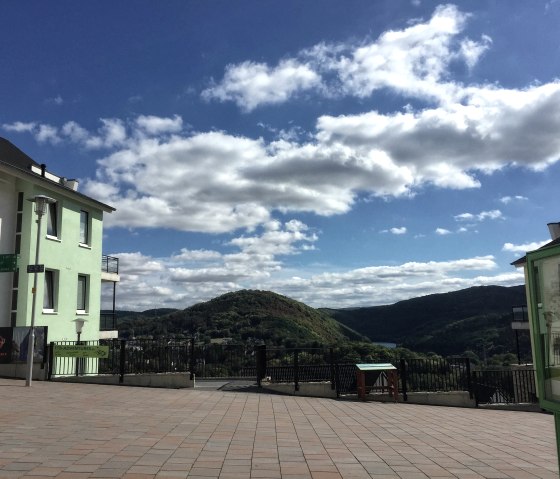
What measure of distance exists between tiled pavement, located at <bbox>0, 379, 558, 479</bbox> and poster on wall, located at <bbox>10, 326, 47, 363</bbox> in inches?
111

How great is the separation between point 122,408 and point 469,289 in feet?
343

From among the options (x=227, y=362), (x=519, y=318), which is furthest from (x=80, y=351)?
(x=519, y=318)

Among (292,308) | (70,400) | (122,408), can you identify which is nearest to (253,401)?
(122,408)

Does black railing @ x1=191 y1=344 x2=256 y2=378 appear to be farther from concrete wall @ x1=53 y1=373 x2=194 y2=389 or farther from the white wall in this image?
the white wall

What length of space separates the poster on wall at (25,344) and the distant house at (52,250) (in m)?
3.03

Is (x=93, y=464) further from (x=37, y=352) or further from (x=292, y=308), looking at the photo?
(x=292, y=308)

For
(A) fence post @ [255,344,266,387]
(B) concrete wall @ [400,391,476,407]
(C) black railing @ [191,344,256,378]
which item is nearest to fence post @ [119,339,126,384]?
(C) black railing @ [191,344,256,378]

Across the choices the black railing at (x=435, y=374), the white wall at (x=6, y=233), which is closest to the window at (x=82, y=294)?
the white wall at (x=6, y=233)

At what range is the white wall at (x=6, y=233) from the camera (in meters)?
20.2

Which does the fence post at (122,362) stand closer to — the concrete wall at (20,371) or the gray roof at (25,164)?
the concrete wall at (20,371)

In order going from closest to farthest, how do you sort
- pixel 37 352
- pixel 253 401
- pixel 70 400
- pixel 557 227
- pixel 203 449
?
pixel 203 449
pixel 70 400
pixel 253 401
pixel 37 352
pixel 557 227

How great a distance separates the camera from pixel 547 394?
181 inches

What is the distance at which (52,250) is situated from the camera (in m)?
21.8

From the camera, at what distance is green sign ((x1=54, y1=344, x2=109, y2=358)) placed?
15836 millimetres
